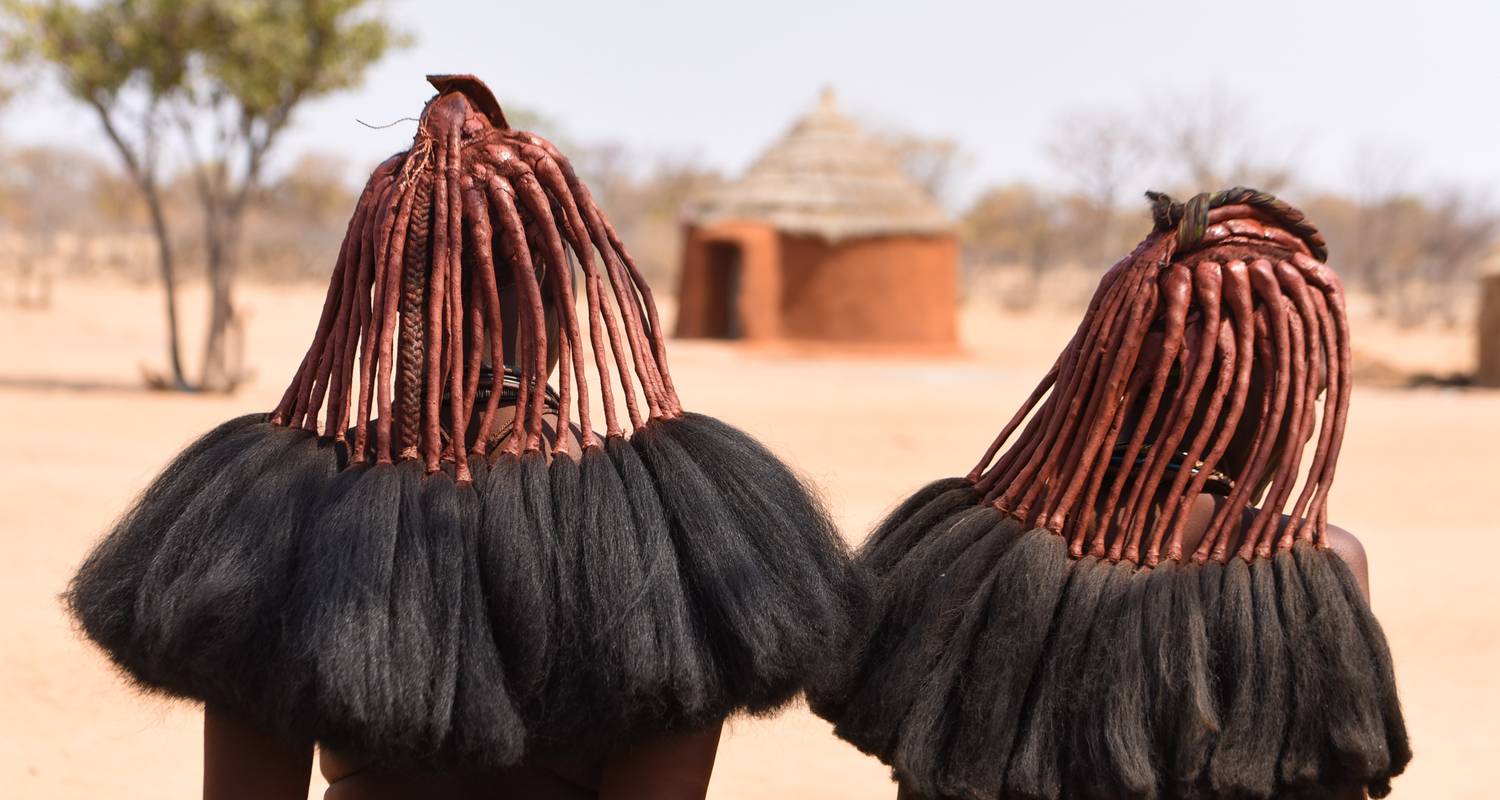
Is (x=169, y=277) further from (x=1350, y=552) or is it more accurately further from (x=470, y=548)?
(x=1350, y=552)

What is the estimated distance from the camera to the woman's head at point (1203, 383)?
2209mm

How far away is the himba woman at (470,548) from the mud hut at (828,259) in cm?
1882

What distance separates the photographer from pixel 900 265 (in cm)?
2100

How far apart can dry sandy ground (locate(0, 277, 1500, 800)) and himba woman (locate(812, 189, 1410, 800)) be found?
274 mm

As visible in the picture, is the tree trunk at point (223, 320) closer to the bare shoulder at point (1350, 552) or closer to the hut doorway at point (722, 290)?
the hut doorway at point (722, 290)

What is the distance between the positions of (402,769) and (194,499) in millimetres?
484

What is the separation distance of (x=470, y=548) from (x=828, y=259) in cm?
1932

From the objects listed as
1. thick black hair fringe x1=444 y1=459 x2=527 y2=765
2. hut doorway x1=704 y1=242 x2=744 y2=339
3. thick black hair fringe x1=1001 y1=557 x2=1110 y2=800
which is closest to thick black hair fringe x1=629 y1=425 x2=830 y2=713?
thick black hair fringe x1=444 y1=459 x2=527 y2=765

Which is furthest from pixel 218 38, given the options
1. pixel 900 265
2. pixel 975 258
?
pixel 975 258

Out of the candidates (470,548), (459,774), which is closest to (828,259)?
(459,774)

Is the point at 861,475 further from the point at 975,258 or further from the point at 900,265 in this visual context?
the point at 975,258

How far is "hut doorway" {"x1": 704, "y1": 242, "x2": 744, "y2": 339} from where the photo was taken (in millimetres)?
22188

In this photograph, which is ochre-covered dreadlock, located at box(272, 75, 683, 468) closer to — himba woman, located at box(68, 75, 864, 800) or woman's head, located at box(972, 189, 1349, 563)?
himba woman, located at box(68, 75, 864, 800)

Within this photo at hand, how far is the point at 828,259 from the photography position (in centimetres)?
2102
